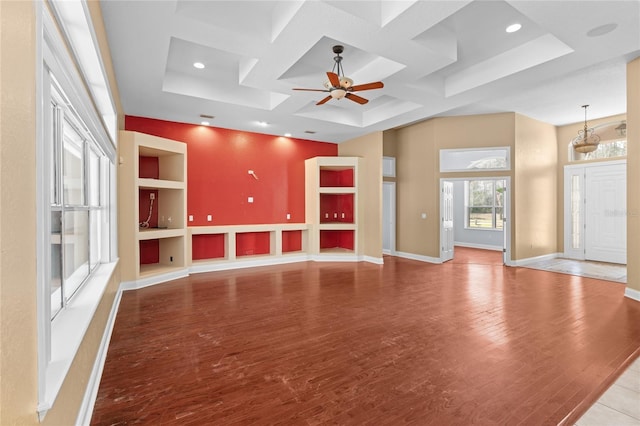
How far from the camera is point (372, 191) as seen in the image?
25.5ft

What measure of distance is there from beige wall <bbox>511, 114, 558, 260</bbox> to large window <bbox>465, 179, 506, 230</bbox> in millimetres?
1598

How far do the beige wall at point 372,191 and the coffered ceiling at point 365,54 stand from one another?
1.02 m

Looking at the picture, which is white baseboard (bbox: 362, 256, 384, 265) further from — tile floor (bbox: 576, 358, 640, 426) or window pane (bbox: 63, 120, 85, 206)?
window pane (bbox: 63, 120, 85, 206)

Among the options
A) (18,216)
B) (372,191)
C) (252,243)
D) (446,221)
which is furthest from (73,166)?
(446,221)

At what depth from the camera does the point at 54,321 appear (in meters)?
1.93

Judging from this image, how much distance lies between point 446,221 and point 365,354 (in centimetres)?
575

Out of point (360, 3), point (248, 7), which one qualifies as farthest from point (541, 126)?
point (248, 7)

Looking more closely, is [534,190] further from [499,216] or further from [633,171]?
[633,171]

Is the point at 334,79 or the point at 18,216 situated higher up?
the point at 334,79

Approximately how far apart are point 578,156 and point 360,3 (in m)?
8.01

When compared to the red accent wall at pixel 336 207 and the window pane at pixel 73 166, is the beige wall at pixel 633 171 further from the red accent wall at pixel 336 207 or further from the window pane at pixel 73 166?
the window pane at pixel 73 166

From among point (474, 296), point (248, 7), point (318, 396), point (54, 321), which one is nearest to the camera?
point (54, 321)

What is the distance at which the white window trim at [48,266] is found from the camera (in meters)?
1.20

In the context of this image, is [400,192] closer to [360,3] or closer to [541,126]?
[541,126]
